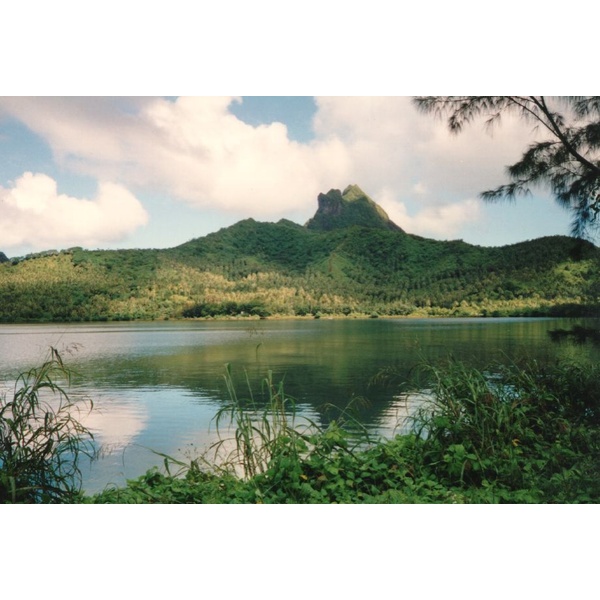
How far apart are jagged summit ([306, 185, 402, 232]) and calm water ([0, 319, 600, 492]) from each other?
90cm

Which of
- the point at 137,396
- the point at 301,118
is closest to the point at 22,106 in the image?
the point at 301,118

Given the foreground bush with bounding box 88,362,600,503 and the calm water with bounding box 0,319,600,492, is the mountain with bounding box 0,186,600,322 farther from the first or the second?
the foreground bush with bounding box 88,362,600,503

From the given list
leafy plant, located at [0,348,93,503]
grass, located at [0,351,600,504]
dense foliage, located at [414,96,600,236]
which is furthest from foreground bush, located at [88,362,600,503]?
dense foliage, located at [414,96,600,236]

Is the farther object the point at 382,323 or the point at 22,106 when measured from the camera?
the point at 382,323

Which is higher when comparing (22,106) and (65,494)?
(22,106)

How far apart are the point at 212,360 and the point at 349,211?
1.67 metres

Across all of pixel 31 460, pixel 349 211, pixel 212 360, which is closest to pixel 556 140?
pixel 349 211

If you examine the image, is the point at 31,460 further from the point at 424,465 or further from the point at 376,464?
the point at 424,465

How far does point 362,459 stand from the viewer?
2.89 meters

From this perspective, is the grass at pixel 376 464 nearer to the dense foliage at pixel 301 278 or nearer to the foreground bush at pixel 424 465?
the foreground bush at pixel 424 465

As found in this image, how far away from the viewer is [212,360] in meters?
4.59
